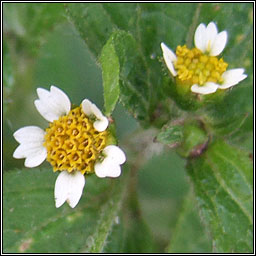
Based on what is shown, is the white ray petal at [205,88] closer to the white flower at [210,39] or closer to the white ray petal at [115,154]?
the white flower at [210,39]

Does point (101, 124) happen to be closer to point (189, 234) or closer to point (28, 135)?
point (28, 135)

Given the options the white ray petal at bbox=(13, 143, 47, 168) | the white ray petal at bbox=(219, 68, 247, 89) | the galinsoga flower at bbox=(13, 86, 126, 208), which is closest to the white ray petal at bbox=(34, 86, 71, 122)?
the galinsoga flower at bbox=(13, 86, 126, 208)

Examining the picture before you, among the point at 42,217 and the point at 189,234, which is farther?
the point at 189,234

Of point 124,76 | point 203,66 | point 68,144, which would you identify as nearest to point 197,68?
point 203,66

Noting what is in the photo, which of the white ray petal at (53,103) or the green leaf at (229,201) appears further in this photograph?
the green leaf at (229,201)

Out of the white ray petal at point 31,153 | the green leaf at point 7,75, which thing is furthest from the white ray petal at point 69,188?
the green leaf at point 7,75

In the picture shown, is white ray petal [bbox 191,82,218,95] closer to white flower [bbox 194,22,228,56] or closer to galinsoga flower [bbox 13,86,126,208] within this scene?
white flower [bbox 194,22,228,56]
